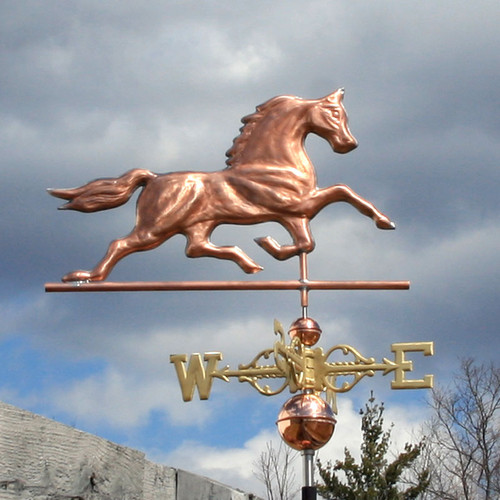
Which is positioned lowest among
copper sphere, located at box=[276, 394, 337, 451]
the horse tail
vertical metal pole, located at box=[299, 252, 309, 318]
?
copper sphere, located at box=[276, 394, 337, 451]

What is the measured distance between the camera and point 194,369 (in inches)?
140

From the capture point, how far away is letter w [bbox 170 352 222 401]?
354cm

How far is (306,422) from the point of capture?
3266mm

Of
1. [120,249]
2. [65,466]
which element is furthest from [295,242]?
[65,466]

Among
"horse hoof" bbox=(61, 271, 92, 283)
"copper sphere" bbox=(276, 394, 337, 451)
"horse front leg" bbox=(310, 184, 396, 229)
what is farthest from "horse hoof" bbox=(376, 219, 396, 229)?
"horse hoof" bbox=(61, 271, 92, 283)

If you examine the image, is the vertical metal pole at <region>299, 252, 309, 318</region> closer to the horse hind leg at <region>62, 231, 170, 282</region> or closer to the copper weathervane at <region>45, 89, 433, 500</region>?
the copper weathervane at <region>45, 89, 433, 500</region>

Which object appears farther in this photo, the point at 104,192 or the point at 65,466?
the point at 104,192

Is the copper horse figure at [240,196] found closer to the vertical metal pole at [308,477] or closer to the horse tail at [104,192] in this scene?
the horse tail at [104,192]

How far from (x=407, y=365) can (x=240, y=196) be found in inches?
34.7

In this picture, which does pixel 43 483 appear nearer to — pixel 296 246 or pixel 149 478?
pixel 149 478

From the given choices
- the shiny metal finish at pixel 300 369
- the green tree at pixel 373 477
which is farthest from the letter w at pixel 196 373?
the green tree at pixel 373 477

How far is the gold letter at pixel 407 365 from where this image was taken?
11.5ft

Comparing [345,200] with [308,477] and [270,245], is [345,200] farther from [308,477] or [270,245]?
[308,477]

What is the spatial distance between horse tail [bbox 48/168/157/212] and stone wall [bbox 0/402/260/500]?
3.48 feet
